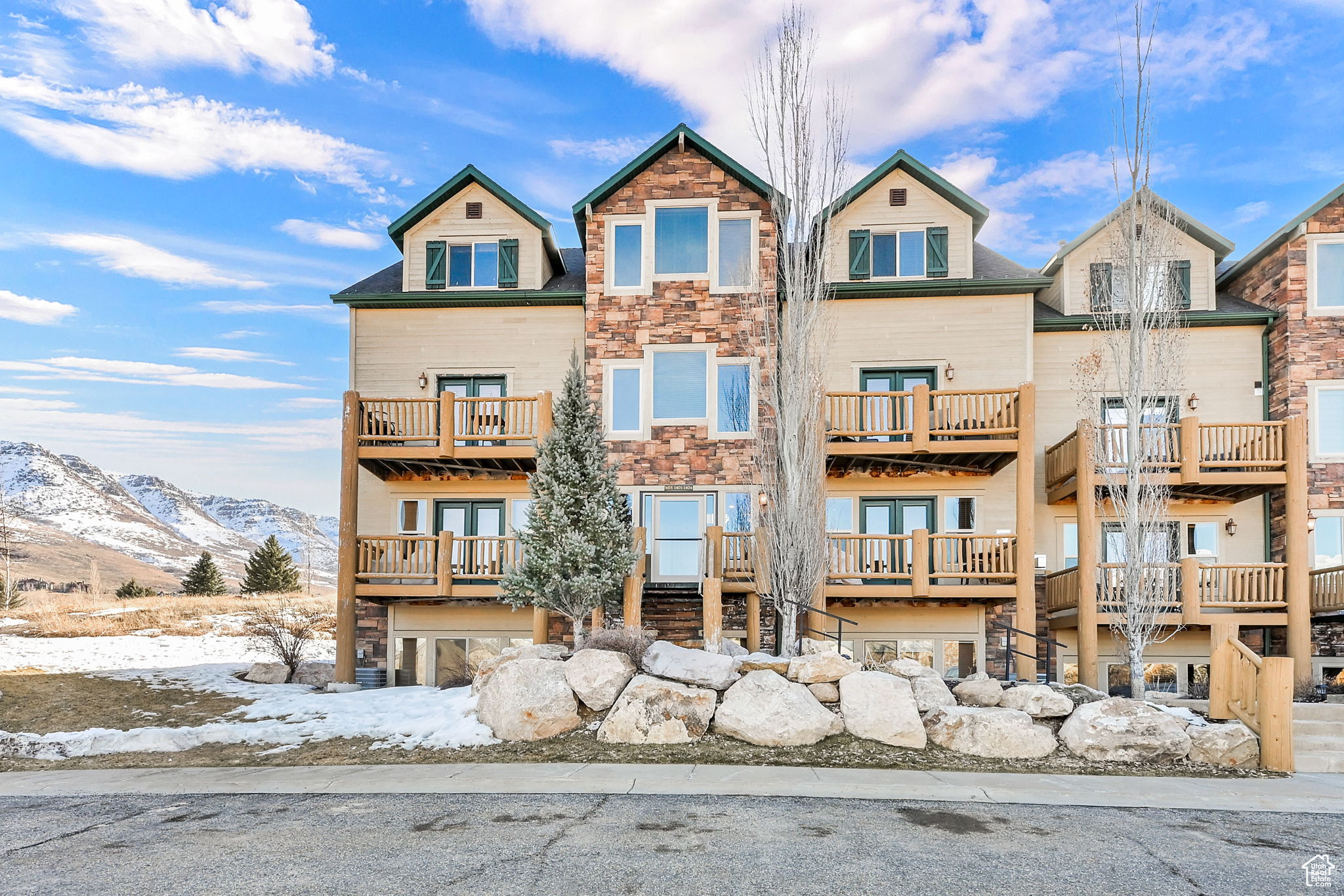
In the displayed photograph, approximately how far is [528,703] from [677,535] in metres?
7.48

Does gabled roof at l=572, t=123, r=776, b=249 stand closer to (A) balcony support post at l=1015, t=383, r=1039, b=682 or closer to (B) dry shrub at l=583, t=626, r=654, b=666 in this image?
(A) balcony support post at l=1015, t=383, r=1039, b=682

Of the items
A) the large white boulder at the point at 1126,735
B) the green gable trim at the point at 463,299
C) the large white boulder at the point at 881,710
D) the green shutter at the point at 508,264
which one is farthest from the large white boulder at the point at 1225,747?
the green shutter at the point at 508,264

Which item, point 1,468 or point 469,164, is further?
point 1,468

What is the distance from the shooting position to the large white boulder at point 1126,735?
A: 11500 mm

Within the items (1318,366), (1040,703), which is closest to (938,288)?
(1318,366)

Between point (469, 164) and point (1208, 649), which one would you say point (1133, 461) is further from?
point (469, 164)

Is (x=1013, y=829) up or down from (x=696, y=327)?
down

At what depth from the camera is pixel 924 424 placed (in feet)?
57.7

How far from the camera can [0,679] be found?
1642cm

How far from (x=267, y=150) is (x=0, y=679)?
13522 mm

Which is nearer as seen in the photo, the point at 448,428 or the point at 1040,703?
the point at 1040,703

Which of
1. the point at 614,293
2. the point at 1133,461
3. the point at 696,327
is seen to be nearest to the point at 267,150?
the point at 614,293

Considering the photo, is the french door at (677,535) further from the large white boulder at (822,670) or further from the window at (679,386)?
the large white boulder at (822,670)

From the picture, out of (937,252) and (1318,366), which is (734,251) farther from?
(1318,366)
